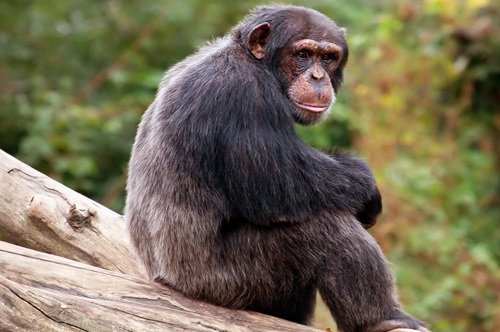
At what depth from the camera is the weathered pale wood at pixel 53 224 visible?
5.75m

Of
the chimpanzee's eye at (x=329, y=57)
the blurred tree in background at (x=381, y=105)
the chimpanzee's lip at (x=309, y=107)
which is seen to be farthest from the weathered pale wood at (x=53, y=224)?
the blurred tree in background at (x=381, y=105)

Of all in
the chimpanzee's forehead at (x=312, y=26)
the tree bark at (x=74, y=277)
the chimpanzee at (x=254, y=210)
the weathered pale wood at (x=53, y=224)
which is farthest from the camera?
the weathered pale wood at (x=53, y=224)

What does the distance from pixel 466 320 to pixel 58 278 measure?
7378 millimetres

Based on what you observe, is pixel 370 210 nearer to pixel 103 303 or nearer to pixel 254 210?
pixel 254 210

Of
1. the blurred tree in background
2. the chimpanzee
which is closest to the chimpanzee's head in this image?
the chimpanzee

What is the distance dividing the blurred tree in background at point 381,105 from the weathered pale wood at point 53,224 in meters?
4.30

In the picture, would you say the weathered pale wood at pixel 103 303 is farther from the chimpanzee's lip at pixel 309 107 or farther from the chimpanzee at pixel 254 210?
the chimpanzee's lip at pixel 309 107

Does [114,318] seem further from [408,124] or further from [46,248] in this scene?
[408,124]

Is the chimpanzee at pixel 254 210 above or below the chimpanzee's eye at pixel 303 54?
below

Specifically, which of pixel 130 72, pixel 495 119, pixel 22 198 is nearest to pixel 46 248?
pixel 22 198

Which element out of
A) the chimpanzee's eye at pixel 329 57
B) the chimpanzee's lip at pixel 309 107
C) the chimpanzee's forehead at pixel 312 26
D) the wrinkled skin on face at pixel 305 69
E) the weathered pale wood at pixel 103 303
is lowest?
the weathered pale wood at pixel 103 303

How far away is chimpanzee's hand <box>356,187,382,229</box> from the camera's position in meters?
5.35

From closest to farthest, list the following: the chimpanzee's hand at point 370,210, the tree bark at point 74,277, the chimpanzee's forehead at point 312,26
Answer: the tree bark at point 74,277
the chimpanzee's hand at point 370,210
the chimpanzee's forehead at point 312,26

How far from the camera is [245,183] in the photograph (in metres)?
4.99
